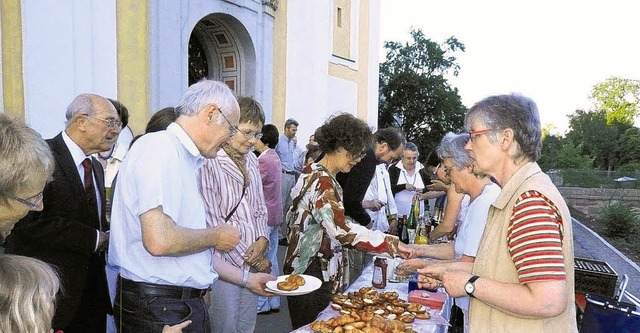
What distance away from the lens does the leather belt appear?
5.87ft

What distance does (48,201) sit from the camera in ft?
7.17

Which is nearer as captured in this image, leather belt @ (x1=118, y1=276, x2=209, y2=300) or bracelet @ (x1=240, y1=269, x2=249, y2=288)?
leather belt @ (x1=118, y1=276, x2=209, y2=300)

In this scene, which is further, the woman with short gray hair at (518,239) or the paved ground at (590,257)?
the paved ground at (590,257)

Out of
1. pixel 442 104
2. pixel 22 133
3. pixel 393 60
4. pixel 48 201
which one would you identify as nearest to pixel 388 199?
pixel 48 201

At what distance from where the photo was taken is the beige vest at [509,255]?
1478mm

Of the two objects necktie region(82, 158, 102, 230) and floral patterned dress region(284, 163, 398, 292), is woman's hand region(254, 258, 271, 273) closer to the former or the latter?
floral patterned dress region(284, 163, 398, 292)

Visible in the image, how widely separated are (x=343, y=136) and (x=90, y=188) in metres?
1.39

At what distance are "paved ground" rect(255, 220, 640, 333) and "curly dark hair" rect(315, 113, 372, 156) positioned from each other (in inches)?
87.3

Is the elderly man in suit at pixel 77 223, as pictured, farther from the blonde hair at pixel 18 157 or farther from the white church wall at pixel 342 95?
the white church wall at pixel 342 95

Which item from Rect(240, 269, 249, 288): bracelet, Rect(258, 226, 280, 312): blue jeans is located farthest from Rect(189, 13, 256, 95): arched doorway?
Rect(240, 269, 249, 288): bracelet

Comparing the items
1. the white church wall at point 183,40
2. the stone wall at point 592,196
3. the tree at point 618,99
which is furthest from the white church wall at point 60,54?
the tree at point 618,99

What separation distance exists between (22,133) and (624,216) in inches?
527

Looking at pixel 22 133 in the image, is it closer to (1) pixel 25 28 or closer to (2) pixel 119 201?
→ (2) pixel 119 201

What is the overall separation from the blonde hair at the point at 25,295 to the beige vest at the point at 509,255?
50.8 inches
